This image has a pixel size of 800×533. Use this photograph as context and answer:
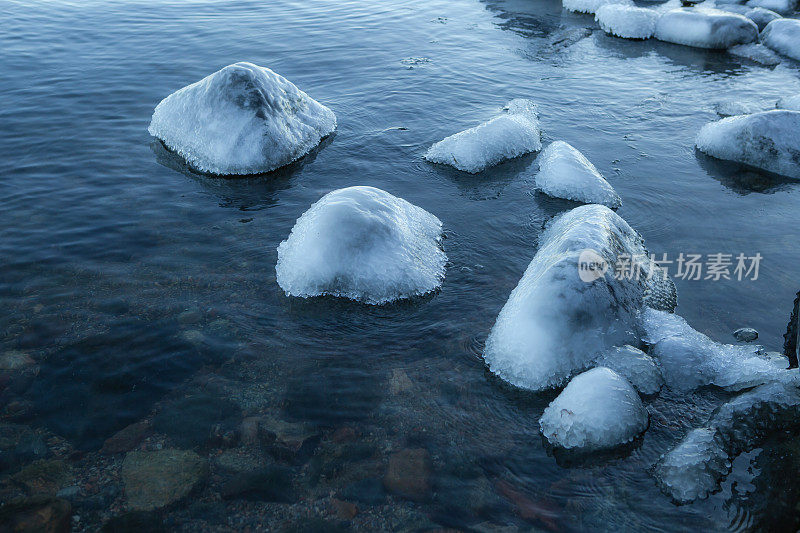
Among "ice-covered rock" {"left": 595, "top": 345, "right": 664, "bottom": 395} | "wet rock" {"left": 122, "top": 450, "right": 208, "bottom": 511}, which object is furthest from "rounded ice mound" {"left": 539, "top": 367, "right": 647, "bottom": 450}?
"wet rock" {"left": 122, "top": 450, "right": 208, "bottom": 511}

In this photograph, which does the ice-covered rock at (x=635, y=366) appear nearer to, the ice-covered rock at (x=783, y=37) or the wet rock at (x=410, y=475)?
the wet rock at (x=410, y=475)

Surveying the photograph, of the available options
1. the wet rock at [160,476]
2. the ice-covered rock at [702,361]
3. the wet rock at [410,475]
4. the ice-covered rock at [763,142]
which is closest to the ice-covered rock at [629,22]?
the ice-covered rock at [763,142]

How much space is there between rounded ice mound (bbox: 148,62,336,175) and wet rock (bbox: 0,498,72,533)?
488 cm

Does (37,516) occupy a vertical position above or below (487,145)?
below

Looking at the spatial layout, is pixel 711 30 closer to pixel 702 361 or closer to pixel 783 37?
pixel 783 37

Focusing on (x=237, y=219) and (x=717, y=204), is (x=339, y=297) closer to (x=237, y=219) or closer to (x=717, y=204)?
(x=237, y=219)

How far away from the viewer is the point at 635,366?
442 cm

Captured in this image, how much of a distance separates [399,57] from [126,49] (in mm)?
6096

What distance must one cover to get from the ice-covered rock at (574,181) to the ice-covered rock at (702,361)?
243 cm

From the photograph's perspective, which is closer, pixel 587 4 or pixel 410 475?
pixel 410 475

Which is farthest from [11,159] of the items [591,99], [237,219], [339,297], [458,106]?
[591,99]

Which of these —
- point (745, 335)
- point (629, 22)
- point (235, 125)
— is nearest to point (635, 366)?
point (745, 335)

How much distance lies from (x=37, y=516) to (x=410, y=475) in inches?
91.7

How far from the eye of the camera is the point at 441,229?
6492 millimetres
